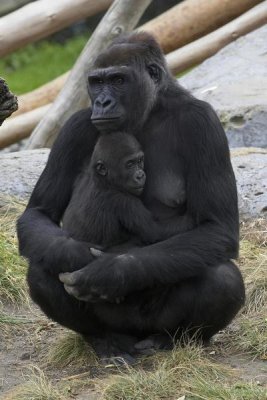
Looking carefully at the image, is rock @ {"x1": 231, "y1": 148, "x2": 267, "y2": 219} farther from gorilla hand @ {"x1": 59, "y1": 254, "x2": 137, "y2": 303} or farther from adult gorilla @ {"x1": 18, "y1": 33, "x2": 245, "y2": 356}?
gorilla hand @ {"x1": 59, "y1": 254, "x2": 137, "y2": 303}

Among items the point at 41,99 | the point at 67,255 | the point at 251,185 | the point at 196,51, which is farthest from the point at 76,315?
the point at 41,99

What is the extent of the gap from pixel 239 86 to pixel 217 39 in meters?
1.16

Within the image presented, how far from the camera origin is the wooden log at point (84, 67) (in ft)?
27.3

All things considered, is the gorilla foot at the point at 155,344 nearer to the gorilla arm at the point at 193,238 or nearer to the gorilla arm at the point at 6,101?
the gorilla arm at the point at 193,238

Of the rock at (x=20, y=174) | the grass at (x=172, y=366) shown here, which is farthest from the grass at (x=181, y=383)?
the rock at (x=20, y=174)

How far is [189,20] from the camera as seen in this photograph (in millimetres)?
9820

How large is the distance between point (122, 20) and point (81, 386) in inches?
171

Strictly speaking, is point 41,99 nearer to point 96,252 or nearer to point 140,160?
point 140,160

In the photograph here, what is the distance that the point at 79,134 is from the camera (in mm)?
5020

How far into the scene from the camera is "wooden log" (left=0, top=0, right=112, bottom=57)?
30.9 feet

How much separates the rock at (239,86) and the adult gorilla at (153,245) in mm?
3027

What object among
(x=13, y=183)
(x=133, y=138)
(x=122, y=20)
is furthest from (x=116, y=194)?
(x=122, y=20)

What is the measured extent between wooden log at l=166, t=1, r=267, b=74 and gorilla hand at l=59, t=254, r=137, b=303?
537cm

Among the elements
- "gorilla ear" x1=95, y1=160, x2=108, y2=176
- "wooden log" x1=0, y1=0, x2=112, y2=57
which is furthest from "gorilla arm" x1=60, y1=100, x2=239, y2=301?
"wooden log" x1=0, y1=0, x2=112, y2=57
